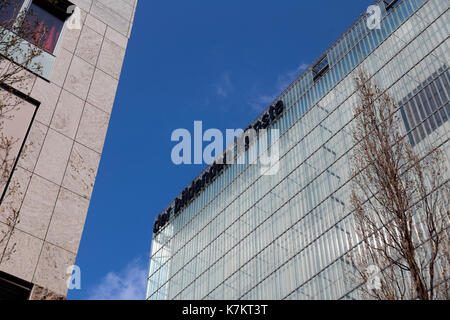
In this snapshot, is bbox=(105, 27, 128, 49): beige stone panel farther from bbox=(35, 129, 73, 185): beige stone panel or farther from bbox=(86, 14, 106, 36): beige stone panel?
bbox=(35, 129, 73, 185): beige stone panel

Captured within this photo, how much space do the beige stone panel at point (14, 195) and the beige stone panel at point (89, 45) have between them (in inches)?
159

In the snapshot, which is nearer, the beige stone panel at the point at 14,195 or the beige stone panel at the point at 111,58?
the beige stone panel at the point at 14,195

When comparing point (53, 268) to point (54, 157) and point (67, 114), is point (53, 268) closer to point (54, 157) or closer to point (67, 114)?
point (54, 157)

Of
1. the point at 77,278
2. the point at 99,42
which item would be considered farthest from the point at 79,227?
the point at 99,42

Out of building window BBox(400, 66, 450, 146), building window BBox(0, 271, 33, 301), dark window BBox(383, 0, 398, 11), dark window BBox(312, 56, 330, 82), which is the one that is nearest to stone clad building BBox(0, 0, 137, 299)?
building window BBox(0, 271, 33, 301)

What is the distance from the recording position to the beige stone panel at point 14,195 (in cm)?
1005

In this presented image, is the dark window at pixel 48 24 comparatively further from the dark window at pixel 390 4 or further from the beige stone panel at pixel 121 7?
the dark window at pixel 390 4

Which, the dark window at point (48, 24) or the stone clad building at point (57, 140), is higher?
the dark window at point (48, 24)

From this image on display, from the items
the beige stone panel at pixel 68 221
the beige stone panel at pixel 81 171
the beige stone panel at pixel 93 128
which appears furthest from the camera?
the beige stone panel at pixel 93 128

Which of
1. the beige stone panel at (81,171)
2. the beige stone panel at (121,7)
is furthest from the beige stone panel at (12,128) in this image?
the beige stone panel at (121,7)

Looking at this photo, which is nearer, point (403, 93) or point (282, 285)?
point (403, 93)
